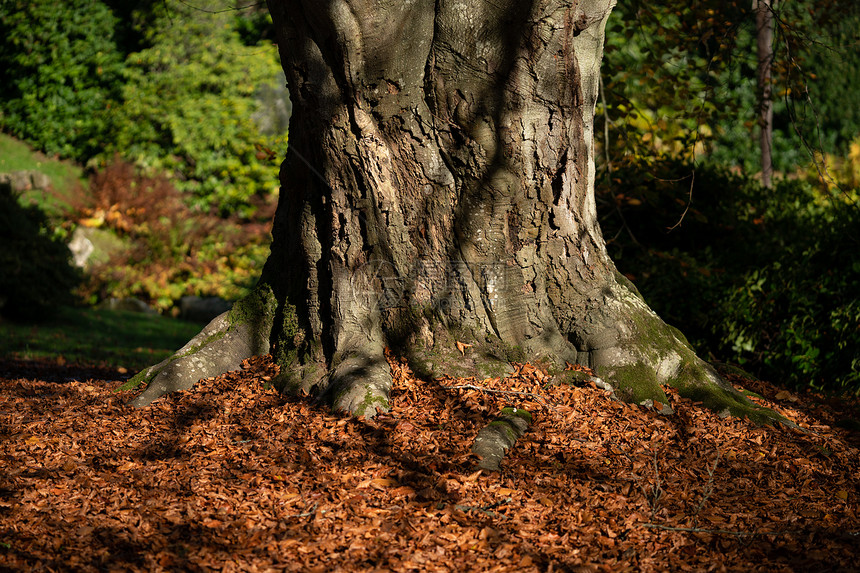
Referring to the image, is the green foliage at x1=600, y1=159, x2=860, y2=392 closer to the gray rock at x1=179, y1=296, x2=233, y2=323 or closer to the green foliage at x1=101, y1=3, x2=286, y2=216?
the gray rock at x1=179, y1=296, x2=233, y2=323

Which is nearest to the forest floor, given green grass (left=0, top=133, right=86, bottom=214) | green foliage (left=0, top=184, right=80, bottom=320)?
green foliage (left=0, top=184, right=80, bottom=320)

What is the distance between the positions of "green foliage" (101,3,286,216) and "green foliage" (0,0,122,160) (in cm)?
58

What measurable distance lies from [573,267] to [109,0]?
45.2ft

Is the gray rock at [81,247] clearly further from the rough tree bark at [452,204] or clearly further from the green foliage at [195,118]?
the rough tree bark at [452,204]

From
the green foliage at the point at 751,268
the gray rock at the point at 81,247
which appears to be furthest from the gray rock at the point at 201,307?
the green foliage at the point at 751,268

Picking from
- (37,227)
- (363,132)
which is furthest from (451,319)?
(37,227)

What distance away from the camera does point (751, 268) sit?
6.31 metres

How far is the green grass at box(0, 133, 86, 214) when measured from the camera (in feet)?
41.3

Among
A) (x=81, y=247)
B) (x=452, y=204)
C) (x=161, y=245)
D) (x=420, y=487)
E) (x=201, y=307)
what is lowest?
(x=201, y=307)

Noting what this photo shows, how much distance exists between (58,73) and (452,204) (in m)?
12.3

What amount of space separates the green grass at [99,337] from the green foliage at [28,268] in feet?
0.99

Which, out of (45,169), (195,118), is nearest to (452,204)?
(195,118)

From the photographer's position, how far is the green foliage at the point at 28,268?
9242 mm

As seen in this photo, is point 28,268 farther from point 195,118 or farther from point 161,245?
point 195,118
